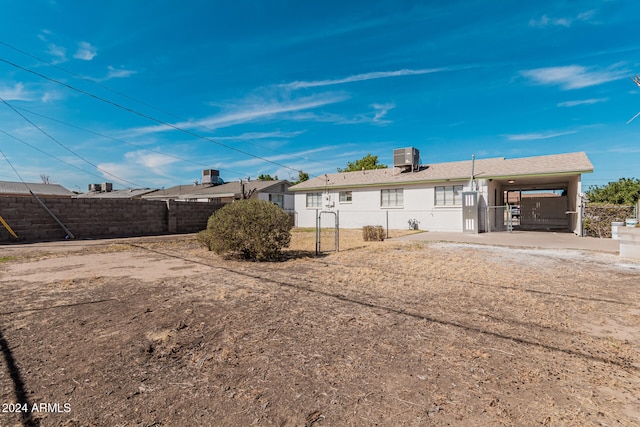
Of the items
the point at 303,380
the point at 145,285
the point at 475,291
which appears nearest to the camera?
the point at 303,380

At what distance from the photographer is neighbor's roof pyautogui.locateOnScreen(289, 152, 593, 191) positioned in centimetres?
1631

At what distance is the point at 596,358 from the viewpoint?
9.94 feet

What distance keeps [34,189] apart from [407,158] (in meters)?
37.2

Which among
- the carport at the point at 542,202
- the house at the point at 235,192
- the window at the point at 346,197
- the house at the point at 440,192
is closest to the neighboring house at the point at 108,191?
the house at the point at 235,192

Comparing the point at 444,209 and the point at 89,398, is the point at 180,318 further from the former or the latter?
the point at 444,209

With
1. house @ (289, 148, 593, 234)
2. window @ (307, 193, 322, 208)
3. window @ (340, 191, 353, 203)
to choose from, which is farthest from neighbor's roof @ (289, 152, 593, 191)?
window @ (307, 193, 322, 208)

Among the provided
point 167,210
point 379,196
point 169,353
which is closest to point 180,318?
point 169,353

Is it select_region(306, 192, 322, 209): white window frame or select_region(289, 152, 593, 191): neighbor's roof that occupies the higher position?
select_region(289, 152, 593, 191): neighbor's roof

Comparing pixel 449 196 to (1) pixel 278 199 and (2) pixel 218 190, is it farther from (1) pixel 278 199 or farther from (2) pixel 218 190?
(2) pixel 218 190

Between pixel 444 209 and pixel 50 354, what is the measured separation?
1900cm

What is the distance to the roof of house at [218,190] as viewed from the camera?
31.1 meters

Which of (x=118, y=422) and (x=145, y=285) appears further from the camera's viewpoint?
(x=145, y=285)

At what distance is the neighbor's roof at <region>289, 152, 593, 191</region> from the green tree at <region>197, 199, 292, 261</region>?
1312 cm

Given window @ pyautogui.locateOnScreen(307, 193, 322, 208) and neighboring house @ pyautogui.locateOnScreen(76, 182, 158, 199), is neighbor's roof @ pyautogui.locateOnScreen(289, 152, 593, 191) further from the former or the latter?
neighboring house @ pyautogui.locateOnScreen(76, 182, 158, 199)
